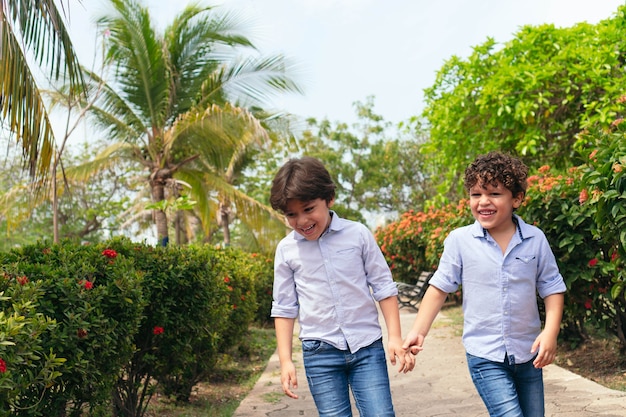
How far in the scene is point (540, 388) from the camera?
9.38 ft

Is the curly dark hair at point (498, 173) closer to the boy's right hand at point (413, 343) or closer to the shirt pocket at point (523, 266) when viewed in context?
the shirt pocket at point (523, 266)

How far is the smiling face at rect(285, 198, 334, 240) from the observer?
2891mm

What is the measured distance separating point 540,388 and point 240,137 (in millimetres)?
11589

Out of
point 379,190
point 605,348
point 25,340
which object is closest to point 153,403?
point 25,340

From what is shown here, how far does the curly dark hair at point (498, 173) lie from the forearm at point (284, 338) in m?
1.03

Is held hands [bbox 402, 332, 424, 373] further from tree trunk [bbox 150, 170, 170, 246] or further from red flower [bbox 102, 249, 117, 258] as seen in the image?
tree trunk [bbox 150, 170, 170, 246]

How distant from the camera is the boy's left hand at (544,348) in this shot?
2.70 metres

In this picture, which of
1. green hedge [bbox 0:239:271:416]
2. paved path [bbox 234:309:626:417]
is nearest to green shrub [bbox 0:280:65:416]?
green hedge [bbox 0:239:271:416]

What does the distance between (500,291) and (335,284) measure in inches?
27.7

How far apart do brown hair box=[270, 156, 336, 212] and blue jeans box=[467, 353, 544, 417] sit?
99 cm

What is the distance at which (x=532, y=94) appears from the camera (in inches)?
352

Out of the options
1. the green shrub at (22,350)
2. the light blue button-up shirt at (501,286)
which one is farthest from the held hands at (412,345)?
the green shrub at (22,350)

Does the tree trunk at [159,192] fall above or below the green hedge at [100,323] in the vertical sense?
above

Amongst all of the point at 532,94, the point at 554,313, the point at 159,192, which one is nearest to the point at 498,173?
the point at 554,313
